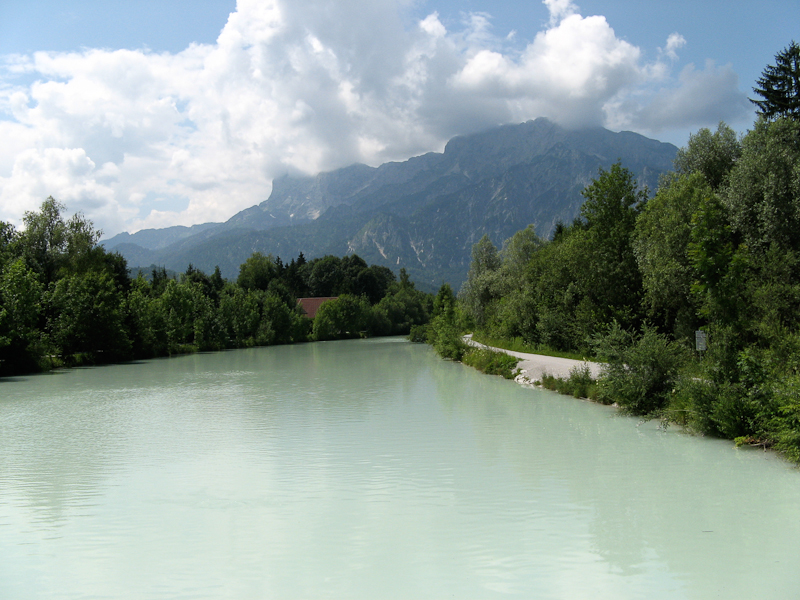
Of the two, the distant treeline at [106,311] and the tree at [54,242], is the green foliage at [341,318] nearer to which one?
the distant treeline at [106,311]

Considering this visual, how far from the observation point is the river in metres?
7.27

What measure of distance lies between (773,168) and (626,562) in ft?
64.9

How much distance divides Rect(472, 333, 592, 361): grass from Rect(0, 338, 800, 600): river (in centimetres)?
1404

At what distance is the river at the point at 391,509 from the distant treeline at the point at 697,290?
1107 millimetres

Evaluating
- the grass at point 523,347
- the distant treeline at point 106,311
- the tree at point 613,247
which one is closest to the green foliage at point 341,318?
the distant treeline at point 106,311

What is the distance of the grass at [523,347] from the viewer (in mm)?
33750

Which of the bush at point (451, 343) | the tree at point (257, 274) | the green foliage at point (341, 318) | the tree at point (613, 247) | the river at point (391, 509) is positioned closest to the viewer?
the river at point (391, 509)

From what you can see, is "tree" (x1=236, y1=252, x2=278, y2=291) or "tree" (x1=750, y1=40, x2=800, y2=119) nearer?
"tree" (x1=750, y1=40, x2=800, y2=119)

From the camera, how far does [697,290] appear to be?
19.1 metres

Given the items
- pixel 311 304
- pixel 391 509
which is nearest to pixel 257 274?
pixel 311 304

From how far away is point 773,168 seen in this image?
861 inches

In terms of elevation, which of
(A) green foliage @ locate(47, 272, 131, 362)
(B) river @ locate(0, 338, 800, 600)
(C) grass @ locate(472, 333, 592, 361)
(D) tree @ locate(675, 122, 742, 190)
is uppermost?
(D) tree @ locate(675, 122, 742, 190)

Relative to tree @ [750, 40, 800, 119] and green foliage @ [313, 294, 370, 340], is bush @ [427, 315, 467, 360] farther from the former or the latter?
green foliage @ [313, 294, 370, 340]

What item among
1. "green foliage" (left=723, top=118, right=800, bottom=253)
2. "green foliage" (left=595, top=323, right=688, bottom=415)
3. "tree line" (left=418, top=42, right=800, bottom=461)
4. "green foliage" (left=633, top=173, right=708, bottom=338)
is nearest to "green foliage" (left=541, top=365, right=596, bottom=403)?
"tree line" (left=418, top=42, right=800, bottom=461)
